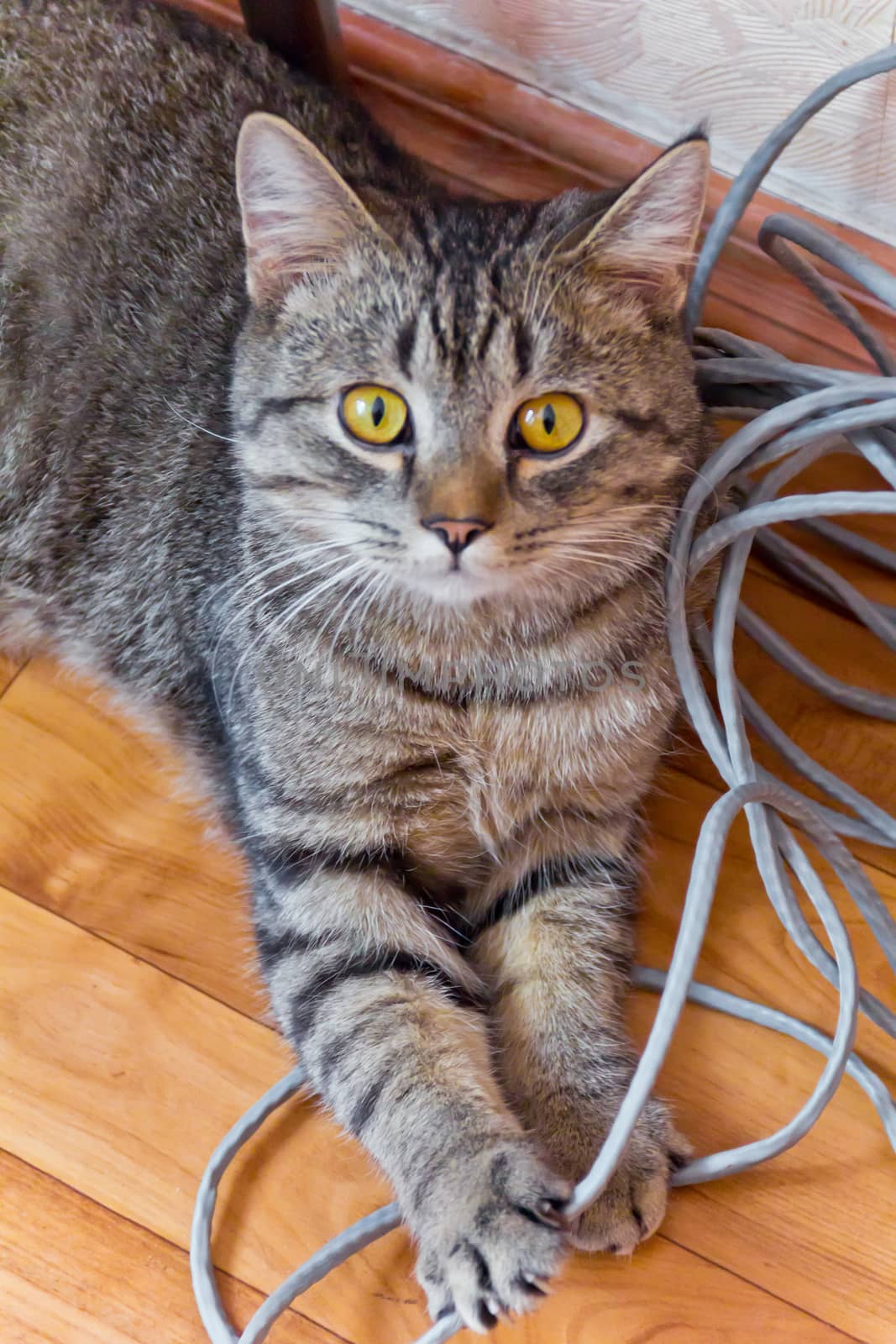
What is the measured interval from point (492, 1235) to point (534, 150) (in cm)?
133

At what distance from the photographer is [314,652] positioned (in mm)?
1082

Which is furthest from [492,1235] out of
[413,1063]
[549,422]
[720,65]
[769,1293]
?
[720,65]

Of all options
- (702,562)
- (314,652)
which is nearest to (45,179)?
(314,652)

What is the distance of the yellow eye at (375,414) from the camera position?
959 mm

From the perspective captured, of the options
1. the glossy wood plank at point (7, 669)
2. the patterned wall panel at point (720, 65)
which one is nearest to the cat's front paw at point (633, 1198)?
the glossy wood plank at point (7, 669)

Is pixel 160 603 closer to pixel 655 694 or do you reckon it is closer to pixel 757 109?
pixel 655 694

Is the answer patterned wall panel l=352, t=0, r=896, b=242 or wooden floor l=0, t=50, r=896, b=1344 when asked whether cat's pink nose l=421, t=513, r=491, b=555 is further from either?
patterned wall panel l=352, t=0, r=896, b=242

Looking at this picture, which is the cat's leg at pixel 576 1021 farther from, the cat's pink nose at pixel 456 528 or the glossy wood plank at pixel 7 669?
the glossy wood plank at pixel 7 669

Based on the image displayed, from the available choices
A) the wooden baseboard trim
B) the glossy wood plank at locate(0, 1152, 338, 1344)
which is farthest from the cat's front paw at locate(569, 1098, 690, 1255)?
the wooden baseboard trim

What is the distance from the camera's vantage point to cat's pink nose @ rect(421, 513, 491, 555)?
0.90 m

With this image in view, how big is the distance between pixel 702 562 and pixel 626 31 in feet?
2.49

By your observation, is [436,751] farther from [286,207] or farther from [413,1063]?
[286,207]

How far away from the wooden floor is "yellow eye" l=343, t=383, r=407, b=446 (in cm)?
52

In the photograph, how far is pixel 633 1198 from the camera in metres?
1.04
